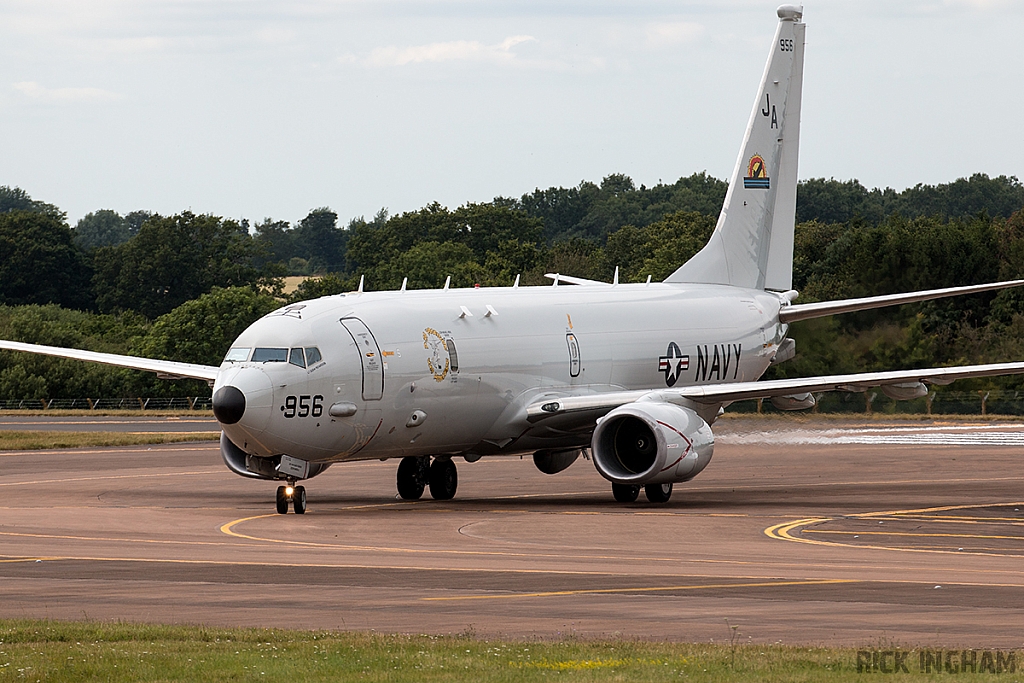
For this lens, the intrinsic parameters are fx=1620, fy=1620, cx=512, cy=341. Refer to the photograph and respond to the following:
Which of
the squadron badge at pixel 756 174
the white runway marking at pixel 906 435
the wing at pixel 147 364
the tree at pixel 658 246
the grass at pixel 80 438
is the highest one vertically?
the tree at pixel 658 246

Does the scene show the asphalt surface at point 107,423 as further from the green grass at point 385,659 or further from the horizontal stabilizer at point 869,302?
the green grass at point 385,659

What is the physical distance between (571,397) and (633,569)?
14.5 m

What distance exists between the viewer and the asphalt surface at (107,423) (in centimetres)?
7219

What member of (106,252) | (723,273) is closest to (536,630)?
(723,273)

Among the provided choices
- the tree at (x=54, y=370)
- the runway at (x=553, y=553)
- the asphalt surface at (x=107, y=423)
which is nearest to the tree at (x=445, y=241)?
the tree at (x=54, y=370)

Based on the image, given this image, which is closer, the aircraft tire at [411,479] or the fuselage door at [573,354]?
the aircraft tire at [411,479]

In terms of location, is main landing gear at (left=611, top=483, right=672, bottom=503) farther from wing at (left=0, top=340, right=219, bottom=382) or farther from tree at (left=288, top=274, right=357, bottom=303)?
tree at (left=288, top=274, right=357, bottom=303)

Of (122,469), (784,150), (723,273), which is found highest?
(784,150)

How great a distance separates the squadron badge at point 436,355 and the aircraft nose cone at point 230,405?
4.73m

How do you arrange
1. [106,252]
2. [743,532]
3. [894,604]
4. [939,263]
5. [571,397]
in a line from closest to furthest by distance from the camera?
[894,604], [743,532], [571,397], [939,263], [106,252]

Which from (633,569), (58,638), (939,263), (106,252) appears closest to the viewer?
(58,638)

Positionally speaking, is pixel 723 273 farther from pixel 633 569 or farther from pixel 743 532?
pixel 633 569

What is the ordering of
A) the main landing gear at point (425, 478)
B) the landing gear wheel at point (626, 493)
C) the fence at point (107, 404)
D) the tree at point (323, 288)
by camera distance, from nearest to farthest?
the landing gear wheel at point (626, 493) < the main landing gear at point (425, 478) < the fence at point (107, 404) < the tree at point (323, 288)

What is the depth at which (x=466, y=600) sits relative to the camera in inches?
798
